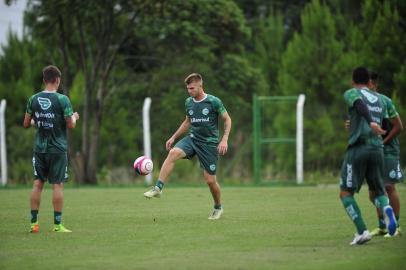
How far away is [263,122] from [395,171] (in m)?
17.1

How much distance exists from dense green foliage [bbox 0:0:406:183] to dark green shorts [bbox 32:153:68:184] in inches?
641

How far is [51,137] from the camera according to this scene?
1202 cm

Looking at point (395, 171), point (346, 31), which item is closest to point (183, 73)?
point (346, 31)

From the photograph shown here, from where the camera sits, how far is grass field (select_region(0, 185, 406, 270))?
8984 millimetres

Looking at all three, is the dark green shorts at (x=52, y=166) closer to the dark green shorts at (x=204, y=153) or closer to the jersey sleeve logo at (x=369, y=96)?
the dark green shorts at (x=204, y=153)

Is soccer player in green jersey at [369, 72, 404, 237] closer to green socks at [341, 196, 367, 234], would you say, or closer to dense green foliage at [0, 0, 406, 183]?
green socks at [341, 196, 367, 234]

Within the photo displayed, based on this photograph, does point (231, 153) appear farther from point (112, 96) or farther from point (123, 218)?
point (123, 218)

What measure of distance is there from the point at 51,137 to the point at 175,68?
19.1 m

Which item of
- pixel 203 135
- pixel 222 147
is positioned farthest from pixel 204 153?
pixel 222 147

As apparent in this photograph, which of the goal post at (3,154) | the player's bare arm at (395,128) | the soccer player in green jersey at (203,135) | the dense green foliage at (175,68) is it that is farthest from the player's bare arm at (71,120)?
the dense green foliage at (175,68)

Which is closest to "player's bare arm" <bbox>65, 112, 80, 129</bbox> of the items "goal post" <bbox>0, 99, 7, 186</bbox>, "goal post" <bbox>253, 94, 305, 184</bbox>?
"goal post" <bbox>253, 94, 305, 184</bbox>

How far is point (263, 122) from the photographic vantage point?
28344mm

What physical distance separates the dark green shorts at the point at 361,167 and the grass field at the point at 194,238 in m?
0.70

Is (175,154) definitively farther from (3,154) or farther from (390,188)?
(3,154)
